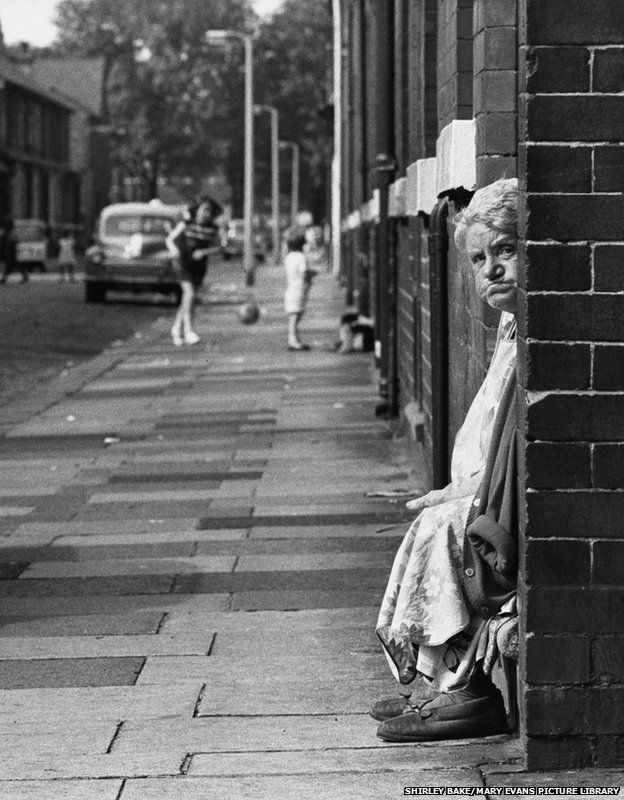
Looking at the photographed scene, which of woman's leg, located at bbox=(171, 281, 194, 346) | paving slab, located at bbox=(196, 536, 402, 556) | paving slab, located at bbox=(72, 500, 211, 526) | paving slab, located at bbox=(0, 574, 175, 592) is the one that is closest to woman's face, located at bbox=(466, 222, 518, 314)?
paving slab, located at bbox=(0, 574, 175, 592)

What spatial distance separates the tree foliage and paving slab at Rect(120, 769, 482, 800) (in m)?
89.5

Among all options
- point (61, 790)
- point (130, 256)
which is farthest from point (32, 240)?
point (61, 790)

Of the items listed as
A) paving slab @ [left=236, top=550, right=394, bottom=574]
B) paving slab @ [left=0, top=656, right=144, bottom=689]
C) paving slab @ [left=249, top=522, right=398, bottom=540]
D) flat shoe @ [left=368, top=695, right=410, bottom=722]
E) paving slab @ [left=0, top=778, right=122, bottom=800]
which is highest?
paving slab @ [left=249, top=522, right=398, bottom=540]

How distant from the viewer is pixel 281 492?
30.7 feet

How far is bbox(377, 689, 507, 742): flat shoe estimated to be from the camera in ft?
15.3

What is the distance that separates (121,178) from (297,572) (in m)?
109

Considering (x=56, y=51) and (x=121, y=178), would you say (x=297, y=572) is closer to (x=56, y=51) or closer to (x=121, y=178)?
(x=121, y=178)

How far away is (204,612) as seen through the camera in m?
6.36

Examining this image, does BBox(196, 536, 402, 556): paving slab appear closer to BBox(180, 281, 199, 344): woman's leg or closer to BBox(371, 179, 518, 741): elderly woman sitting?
BBox(371, 179, 518, 741): elderly woman sitting

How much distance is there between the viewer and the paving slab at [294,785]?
13.8ft

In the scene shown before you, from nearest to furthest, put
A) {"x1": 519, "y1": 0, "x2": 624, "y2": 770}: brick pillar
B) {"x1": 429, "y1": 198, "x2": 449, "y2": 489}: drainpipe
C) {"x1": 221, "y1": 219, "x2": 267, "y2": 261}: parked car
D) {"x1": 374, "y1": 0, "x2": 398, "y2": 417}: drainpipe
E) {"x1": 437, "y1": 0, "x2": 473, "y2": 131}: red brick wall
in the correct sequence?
{"x1": 519, "y1": 0, "x2": 624, "y2": 770}: brick pillar < {"x1": 437, "y1": 0, "x2": 473, "y2": 131}: red brick wall < {"x1": 429, "y1": 198, "x2": 449, "y2": 489}: drainpipe < {"x1": 374, "y1": 0, "x2": 398, "y2": 417}: drainpipe < {"x1": 221, "y1": 219, "x2": 267, "y2": 261}: parked car

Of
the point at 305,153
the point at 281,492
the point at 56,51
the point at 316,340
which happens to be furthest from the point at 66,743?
the point at 56,51

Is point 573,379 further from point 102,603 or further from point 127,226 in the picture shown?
point 127,226

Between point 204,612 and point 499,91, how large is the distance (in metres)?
2.16
